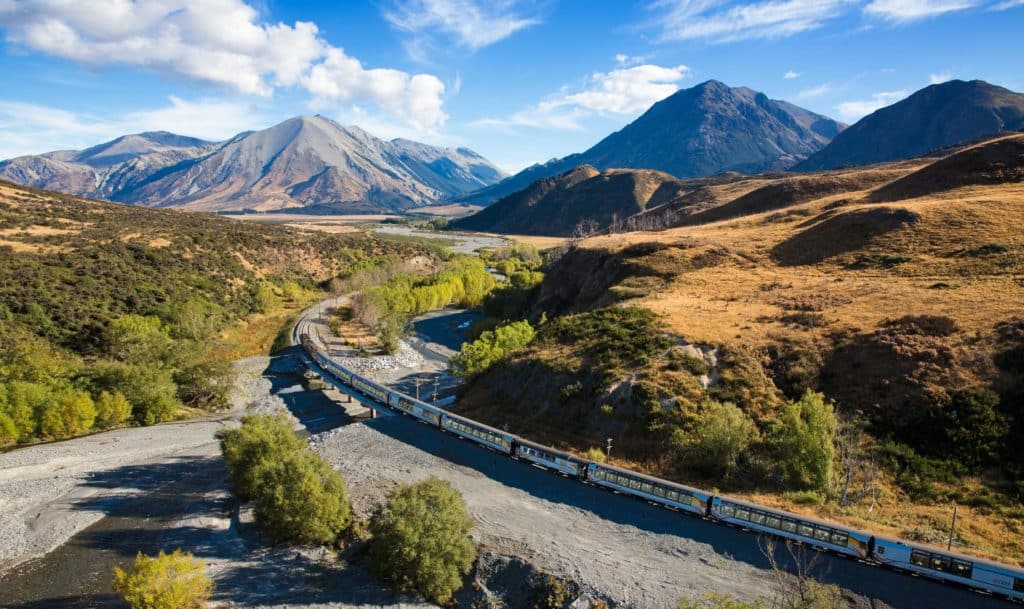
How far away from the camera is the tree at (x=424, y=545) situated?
81.4 feet

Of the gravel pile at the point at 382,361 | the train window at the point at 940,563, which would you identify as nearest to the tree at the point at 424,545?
the train window at the point at 940,563

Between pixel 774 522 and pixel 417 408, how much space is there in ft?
91.5

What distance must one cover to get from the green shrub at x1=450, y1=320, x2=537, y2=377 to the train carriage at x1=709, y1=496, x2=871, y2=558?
2724cm

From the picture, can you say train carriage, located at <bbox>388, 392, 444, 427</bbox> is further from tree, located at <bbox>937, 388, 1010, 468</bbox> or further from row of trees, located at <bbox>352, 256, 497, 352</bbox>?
tree, located at <bbox>937, 388, 1010, 468</bbox>

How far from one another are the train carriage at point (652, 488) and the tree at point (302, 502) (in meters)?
14.7

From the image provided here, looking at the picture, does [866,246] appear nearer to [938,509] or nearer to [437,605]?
[938,509]

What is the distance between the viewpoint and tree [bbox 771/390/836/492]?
2945cm

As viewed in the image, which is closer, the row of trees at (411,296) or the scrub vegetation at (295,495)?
the scrub vegetation at (295,495)

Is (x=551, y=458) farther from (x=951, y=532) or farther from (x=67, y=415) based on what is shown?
(x=67, y=415)

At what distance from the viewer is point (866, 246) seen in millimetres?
64312

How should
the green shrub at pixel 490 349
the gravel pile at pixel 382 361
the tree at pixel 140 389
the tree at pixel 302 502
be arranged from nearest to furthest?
the tree at pixel 302 502 → the tree at pixel 140 389 → the green shrub at pixel 490 349 → the gravel pile at pixel 382 361

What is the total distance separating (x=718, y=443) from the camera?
31.6 m

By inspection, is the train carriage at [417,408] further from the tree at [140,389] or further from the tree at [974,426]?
the tree at [974,426]

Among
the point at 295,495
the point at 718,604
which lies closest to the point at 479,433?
the point at 295,495
